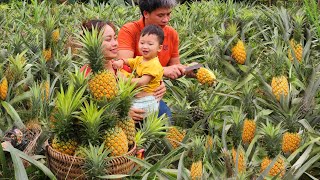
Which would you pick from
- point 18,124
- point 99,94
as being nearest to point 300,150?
point 99,94

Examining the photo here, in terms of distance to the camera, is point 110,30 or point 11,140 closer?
point 11,140

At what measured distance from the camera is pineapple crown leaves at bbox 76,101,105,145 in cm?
206

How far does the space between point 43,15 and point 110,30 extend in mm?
2789

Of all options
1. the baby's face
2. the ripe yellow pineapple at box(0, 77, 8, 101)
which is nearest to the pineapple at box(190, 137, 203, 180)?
the baby's face

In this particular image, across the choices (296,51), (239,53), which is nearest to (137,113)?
(239,53)

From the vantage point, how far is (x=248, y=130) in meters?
2.68

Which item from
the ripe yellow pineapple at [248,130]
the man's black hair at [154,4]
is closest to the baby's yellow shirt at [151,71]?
the man's black hair at [154,4]

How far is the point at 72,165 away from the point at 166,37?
5.11ft

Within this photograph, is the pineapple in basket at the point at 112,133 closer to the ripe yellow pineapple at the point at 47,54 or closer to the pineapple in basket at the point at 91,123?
the pineapple in basket at the point at 91,123

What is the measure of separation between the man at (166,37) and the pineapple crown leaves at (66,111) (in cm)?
115

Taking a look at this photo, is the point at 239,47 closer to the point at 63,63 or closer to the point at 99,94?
the point at 63,63

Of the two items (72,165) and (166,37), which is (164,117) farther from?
(72,165)

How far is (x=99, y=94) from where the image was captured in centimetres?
216

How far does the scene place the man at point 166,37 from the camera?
10.6 ft
